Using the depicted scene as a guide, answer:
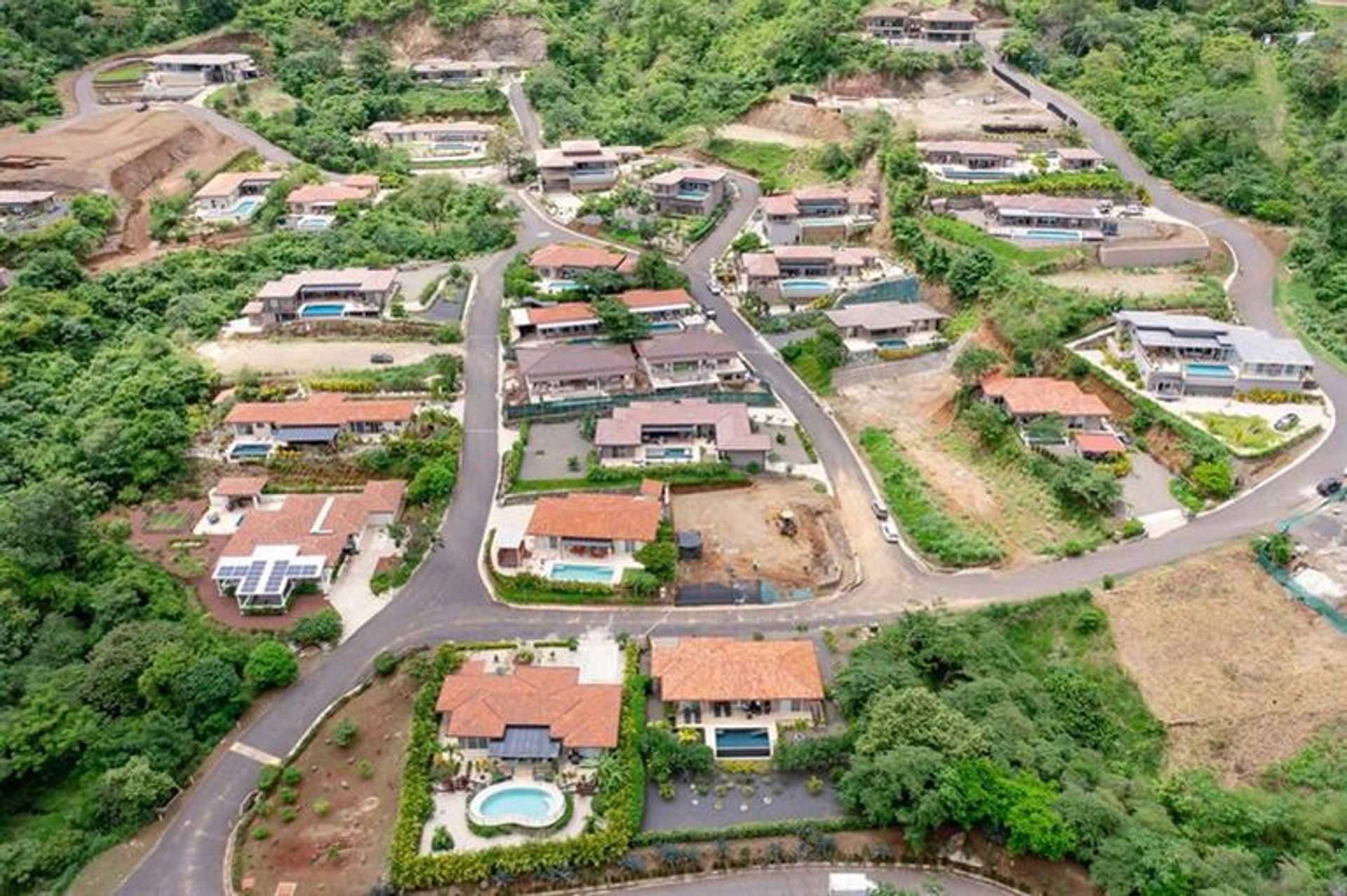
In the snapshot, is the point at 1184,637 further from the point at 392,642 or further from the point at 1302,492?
the point at 392,642

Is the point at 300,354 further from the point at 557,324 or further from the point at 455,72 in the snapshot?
the point at 455,72

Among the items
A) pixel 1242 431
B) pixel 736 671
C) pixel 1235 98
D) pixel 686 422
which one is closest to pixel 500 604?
pixel 736 671

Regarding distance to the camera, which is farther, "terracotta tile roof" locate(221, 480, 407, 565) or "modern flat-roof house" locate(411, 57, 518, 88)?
"modern flat-roof house" locate(411, 57, 518, 88)

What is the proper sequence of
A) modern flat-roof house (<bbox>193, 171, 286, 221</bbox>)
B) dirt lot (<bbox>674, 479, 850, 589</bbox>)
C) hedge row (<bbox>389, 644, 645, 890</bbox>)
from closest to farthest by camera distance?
hedge row (<bbox>389, 644, 645, 890</bbox>)
dirt lot (<bbox>674, 479, 850, 589</bbox>)
modern flat-roof house (<bbox>193, 171, 286, 221</bbox>)

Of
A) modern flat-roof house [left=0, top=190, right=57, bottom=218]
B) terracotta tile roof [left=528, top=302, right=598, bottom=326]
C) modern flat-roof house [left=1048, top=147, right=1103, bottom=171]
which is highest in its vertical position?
modern flat-roof house [left=0, top=190, right=57, bottom=218]

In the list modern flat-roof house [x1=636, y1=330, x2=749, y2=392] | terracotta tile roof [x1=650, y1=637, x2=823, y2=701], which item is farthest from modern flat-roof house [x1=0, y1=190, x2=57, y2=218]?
terracotta tile roof [x1=650, y1=637, x2=823, y2=701]

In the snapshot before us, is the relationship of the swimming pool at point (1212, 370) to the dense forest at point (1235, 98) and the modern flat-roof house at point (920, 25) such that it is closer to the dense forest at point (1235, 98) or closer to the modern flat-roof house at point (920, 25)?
the dense forest at point (1235, 98)

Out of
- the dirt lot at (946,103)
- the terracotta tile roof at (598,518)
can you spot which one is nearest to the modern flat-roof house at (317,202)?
the terracotta tile roof at (598,518)

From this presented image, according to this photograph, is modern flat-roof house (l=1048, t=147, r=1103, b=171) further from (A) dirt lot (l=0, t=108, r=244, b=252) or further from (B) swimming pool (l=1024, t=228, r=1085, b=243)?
(A) dirt lot (l=0, t=108, r=244, b=252)
